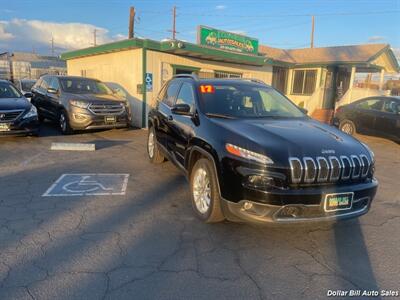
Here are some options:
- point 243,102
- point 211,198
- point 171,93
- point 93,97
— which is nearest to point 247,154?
point 211,198

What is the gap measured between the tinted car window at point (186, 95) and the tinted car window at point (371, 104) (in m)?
8.10

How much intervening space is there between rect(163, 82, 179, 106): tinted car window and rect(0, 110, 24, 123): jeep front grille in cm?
444

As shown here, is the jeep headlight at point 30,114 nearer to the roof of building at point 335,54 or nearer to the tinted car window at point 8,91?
the tinted car window at point 8,91

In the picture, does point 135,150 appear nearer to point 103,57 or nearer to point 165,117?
point 165,117

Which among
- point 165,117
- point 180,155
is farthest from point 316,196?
point 165,117

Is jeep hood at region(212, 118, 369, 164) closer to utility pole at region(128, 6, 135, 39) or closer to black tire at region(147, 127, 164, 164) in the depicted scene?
black tire at region(147, 127, 164, 164)

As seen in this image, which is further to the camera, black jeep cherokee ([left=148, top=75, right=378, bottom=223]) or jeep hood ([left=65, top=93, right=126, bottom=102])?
jeep hood ([left=65, top=93, right=126, bottom=102])

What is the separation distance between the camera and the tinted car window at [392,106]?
966 centimetres

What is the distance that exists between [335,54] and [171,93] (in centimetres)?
1733

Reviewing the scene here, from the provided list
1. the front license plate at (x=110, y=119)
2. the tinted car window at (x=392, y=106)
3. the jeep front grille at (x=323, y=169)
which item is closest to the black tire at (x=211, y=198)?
the jeep front grille at (x=323, y=169)

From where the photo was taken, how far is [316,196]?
9.75 ft

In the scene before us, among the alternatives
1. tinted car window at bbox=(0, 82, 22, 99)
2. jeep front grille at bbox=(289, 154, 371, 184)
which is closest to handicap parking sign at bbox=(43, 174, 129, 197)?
jeep front grille at bbox=(289, 154, 371, 184)

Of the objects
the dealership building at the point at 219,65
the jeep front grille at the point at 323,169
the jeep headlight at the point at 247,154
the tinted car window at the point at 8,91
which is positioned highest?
the dealership building at the point at 219,65

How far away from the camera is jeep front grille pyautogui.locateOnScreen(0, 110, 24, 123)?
7.56 meters
